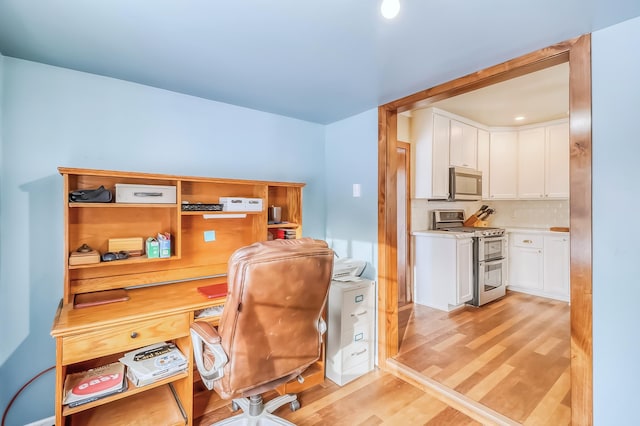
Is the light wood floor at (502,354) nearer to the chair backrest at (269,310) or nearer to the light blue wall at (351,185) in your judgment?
the light blue wall at (351,185)

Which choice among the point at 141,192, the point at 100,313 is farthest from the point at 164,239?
the point at 100,313

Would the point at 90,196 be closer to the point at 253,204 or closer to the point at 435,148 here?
the point at 253,204

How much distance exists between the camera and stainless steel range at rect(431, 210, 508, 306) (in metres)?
3.90

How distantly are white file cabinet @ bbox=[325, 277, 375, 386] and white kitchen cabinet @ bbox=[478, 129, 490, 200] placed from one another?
3.04 metres

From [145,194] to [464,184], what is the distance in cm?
376

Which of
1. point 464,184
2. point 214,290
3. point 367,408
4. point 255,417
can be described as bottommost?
point 367,408

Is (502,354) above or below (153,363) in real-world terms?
below

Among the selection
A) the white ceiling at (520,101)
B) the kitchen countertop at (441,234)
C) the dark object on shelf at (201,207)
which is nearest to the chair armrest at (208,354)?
the dark object on shelf at (201,207)

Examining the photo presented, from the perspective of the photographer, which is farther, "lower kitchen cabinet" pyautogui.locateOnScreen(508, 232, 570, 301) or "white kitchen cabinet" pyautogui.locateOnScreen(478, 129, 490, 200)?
"white kitchen cabinet" pyautogui.locateOnScreen(478, 129, 490, 200)

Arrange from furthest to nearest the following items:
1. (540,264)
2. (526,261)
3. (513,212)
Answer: (513,212) → (526,261) → (540,264)

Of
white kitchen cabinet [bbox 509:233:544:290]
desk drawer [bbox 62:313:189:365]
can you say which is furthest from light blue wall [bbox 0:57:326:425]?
white kitchen cabinet [bbox 509:233:544:290]

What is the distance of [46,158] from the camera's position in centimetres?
189

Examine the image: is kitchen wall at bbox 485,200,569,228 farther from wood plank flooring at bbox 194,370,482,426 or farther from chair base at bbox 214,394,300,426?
chair base at bbox 214,394,300,426
